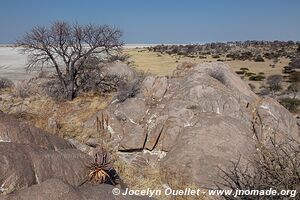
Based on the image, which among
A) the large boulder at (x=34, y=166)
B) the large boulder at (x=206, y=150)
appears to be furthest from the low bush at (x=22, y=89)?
the large boulder at (x=34, y=166)

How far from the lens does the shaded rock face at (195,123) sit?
11.0m

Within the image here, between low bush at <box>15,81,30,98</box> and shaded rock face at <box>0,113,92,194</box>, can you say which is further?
low bush at <box>15,81,30,98</box>

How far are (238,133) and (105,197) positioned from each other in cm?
638

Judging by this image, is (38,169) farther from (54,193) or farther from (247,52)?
(247,52)

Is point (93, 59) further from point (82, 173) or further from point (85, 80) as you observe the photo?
point (82, 173)

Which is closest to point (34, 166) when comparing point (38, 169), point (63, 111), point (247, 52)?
point (38, 169)

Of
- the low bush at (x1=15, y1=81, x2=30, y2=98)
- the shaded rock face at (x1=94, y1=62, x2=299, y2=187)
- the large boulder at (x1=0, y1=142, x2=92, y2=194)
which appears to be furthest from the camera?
the low bush at (x1=15, y1=81, x2=30, y2=98)

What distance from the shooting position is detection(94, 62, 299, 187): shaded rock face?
36.0ft

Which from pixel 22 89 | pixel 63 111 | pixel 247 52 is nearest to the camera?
pixel 63 111

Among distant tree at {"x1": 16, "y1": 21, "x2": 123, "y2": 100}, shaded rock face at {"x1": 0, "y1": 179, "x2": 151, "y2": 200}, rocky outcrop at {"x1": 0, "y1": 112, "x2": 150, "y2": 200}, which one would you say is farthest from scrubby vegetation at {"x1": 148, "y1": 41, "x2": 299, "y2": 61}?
shaded rock face at {"x1": 0, "y1": 179, "x2": 151, "y2": 200}

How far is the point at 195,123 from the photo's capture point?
1211 centimetres

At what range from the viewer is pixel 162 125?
40.7 ft

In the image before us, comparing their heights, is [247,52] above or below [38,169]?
below

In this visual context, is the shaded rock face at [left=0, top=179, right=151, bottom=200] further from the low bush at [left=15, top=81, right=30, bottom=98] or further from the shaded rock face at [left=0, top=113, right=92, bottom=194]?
the low bush at [left=15, top=81, right=30, bottom=98]
